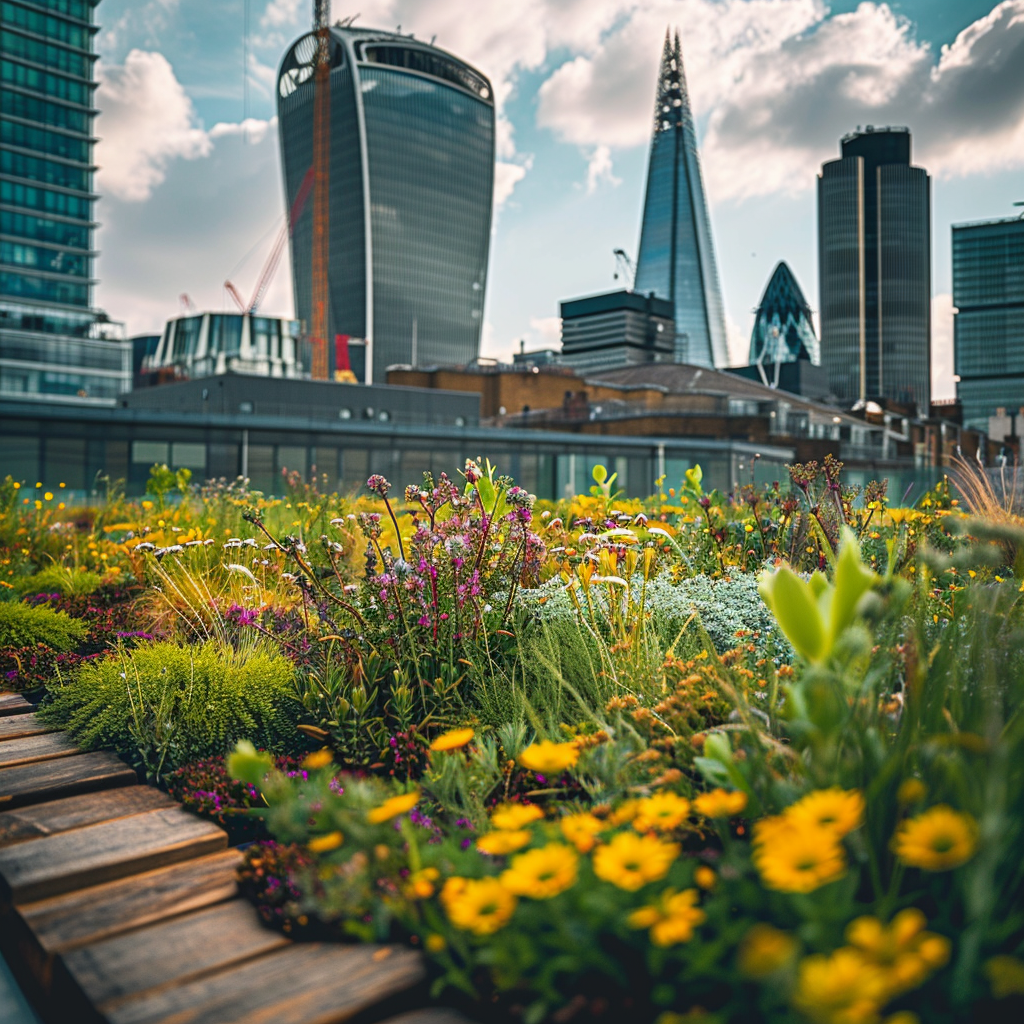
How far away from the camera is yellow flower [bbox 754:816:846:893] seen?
1.07 metres

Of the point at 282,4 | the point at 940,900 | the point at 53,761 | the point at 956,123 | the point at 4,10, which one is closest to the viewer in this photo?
the point at 940,900

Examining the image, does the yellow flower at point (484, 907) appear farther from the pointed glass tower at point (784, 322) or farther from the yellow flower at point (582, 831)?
the pointed glass tower at point (784, 322)

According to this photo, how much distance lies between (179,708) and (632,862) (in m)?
2.36

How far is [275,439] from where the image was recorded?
20641 millimetres

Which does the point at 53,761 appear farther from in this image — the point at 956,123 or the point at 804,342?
the point at 804,342

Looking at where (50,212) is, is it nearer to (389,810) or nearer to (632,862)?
(389,810)

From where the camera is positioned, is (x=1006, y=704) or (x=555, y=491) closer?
(x=1006, y=704)

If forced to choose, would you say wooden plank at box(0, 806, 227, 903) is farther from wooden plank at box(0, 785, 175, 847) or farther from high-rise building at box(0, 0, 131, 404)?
high-rise building at box(0, 0, 131, 404)

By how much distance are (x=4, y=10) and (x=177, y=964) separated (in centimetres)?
10764

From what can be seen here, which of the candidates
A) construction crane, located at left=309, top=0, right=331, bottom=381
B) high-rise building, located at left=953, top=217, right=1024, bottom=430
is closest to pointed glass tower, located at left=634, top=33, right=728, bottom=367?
high-rise building, located at left=953, top=217, right=1024, bottom=430

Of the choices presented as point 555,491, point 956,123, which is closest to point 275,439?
point 555,491

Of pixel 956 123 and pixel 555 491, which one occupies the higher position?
pixel 956 123

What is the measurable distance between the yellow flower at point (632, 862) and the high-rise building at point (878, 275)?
5992 inches

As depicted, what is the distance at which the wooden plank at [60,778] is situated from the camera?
2.63 meters
